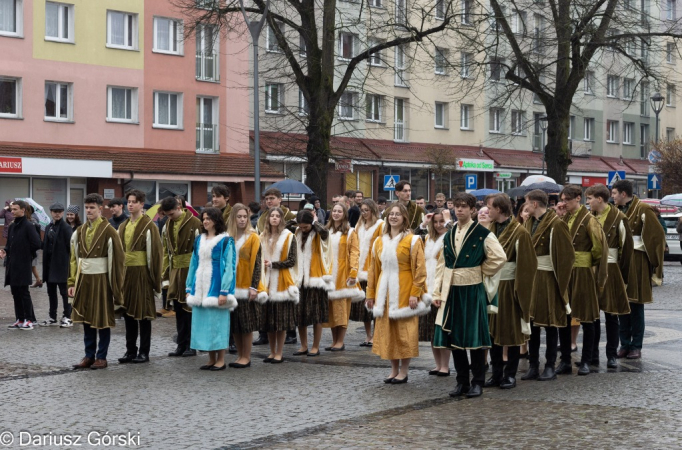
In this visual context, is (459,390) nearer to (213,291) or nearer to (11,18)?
(213,291)

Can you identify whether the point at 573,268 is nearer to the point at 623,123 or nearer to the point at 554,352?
the point at 554,352

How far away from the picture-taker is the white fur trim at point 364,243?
45.6 ft

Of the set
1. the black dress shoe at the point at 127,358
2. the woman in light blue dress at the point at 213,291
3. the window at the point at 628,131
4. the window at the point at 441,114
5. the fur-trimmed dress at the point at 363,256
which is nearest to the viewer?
the woman in light blue dress at the point at 213,291

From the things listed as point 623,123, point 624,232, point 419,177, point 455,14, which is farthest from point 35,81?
point 623,123

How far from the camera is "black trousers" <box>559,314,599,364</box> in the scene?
37.7ft

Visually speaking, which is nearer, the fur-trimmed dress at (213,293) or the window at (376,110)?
the fur-trimmed dress at (213,293)

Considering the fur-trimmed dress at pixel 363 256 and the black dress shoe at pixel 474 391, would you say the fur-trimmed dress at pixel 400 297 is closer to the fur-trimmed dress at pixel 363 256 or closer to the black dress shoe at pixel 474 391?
the black dress shoe at pixel 474 391

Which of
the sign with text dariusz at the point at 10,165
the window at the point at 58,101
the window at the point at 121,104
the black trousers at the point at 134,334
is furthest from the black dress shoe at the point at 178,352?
the window at the point at 121,104

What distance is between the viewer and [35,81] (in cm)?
3900

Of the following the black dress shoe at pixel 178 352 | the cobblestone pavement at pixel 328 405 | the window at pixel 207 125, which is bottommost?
the cobblestone pavement at pixel 328 405

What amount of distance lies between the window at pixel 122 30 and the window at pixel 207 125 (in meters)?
3.99

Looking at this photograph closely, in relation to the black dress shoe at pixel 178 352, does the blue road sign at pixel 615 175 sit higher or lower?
higher

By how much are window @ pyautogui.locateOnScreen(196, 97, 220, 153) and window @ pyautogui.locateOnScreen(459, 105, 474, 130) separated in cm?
1728

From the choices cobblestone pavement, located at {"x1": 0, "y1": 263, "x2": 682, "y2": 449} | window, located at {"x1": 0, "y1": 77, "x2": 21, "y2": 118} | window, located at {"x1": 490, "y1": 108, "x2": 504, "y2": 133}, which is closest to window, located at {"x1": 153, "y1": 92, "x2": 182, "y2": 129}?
window, located at {"x1": 0, "y1": 77, "x2": 21, "y2": 118}
